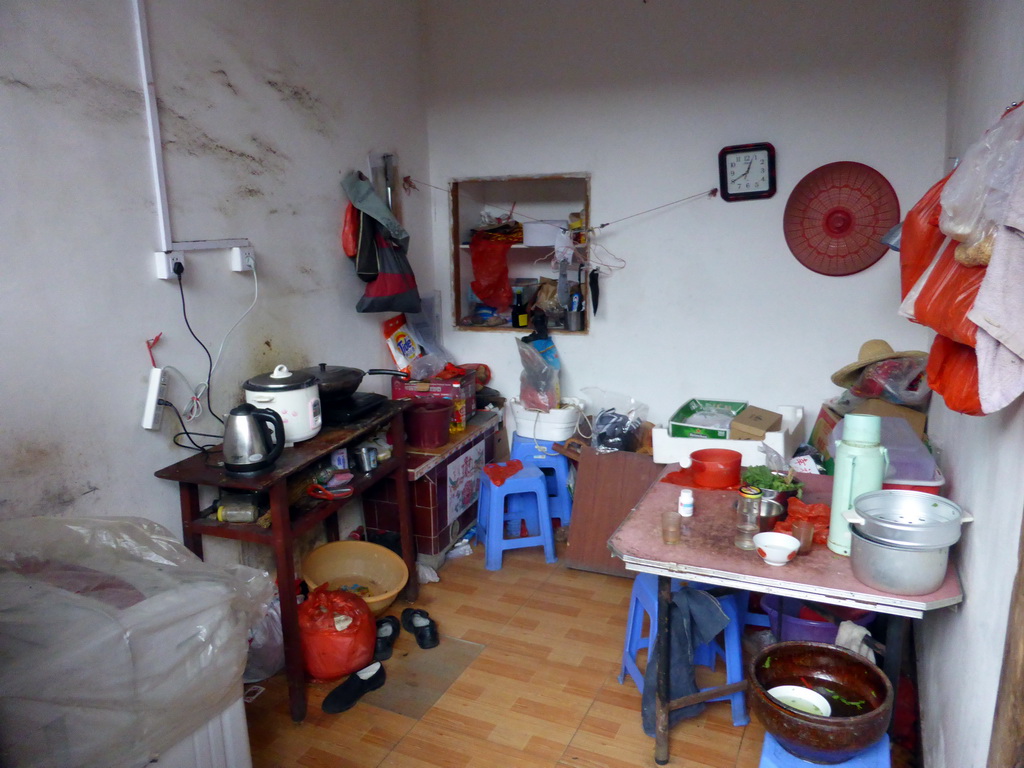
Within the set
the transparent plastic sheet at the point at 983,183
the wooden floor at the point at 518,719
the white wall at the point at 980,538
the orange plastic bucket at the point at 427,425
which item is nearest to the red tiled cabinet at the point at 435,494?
the orange plastic bucket at the point at 427,425

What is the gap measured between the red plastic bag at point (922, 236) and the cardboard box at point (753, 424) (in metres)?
1.17

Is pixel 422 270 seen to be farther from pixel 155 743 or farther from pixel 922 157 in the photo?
pixel 155 743

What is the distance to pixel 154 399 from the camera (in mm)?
2111

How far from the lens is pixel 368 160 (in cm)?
326

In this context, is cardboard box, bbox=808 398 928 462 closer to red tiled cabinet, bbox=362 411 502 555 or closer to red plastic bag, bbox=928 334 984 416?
red plastic bag, bbox=928 334 984 416

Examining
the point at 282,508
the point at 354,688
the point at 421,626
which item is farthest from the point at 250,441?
the point at 421,626

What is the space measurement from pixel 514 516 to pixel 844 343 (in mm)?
1769

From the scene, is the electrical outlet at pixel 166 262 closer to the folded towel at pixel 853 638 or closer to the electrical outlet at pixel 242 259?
the electrical outlet at pixel 242 259

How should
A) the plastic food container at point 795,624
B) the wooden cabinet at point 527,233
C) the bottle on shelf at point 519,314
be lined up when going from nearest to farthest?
the plastic food container at point 795,624 → the wooden cabinet at point 527,233 → the bottle on shelf at point 519,314

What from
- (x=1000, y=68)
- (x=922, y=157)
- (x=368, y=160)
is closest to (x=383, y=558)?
(x=368, y=160)

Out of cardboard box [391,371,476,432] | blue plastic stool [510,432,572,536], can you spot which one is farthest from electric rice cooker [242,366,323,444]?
blue plastic stool [510,432,572,536]

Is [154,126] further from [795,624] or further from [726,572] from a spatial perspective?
[795,624]

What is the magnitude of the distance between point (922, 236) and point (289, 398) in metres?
1.90

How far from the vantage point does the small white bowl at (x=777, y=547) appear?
67.8 inches
